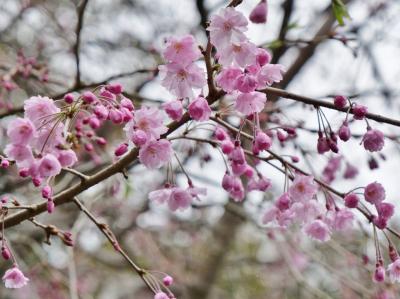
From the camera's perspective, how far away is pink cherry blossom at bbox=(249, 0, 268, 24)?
1.33 m

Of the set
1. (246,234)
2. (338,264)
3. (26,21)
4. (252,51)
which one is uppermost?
(252,51)

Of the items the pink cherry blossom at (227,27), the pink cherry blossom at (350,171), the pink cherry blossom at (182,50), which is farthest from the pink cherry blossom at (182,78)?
the pink cherry blossom at (350,171)

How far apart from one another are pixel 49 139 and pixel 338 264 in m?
5.35

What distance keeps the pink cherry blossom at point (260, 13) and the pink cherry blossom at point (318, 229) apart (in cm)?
86

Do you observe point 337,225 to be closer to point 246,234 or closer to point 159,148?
point 159,148

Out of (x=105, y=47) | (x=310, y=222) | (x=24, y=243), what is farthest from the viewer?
(x=105, y=47)

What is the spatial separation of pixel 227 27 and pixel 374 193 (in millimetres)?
733

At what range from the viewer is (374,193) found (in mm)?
1614

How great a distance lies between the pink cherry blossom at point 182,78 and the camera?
1.48 meters

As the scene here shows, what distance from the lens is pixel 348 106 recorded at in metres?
1.45

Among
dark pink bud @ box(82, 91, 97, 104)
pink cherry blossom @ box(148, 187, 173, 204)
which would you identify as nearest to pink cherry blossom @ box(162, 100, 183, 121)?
dark pink bud @ box(82, 91, 97, 104)

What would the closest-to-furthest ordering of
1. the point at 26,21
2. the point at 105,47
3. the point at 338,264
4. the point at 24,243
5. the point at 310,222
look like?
the point at 310,222
the point at 24,243
the point at 26,21
the point at 105,47
the point at 338,264

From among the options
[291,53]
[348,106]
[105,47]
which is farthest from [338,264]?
[348,106]

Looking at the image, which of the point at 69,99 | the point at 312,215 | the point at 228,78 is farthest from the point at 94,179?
the point at 312,215
